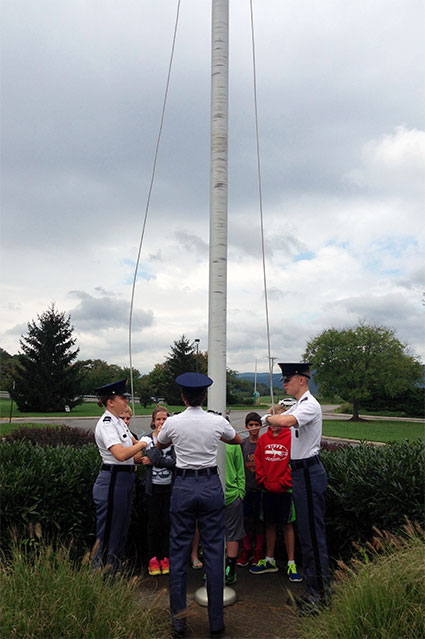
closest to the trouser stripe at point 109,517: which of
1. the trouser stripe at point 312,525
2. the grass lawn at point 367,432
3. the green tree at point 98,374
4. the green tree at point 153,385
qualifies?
the trouser stripe at point 312,525

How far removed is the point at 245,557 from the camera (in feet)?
19.2

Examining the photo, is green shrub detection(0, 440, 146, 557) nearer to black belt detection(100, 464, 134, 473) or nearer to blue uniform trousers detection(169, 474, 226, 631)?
black belt detection(100, 464, 134, 473)

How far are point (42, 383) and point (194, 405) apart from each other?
4503 cm

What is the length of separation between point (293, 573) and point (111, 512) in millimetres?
2045

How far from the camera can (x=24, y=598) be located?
3576 millimetres

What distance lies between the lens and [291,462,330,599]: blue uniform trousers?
457 centimetres

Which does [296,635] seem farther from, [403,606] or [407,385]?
[407,385]

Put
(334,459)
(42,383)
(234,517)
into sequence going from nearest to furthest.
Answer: (234,517), (334,459), (42,383)

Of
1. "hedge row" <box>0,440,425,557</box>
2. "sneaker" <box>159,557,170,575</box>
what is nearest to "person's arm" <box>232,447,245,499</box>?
"hedge row" <box>0,440,425,557</box>

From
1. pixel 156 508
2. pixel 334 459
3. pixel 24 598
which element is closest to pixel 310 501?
pixel 334 459

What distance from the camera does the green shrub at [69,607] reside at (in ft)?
11.1

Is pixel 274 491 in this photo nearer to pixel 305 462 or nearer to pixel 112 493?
pixel 305 462

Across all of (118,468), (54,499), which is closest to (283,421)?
(118,468)

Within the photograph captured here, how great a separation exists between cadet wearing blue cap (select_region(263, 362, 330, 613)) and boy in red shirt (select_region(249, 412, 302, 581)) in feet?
2.43
